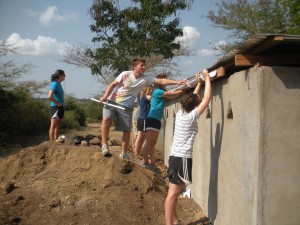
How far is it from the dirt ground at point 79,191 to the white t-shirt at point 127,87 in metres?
1.12

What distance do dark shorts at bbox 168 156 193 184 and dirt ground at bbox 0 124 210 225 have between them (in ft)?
3.51

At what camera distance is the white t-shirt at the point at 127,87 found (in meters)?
6.18

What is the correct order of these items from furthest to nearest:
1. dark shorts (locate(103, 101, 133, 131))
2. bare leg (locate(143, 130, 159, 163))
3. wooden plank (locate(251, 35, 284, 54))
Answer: bare leg (locate(143, 130, 159, 163)) < dark shorts (locate(103, 101, 133, 131)) < wooden plank (locate(251, 35, 284, 54))

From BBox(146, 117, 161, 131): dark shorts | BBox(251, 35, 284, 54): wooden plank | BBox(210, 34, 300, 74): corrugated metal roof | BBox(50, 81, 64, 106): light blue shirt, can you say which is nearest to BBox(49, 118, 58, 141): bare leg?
BBox(50, 81, 64, 106): light blue shirt

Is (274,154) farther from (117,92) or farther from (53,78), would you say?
(53,78)

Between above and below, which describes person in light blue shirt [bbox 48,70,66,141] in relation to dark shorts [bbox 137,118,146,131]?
above

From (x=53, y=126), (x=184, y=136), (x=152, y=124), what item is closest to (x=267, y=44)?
(x=184, y=136)

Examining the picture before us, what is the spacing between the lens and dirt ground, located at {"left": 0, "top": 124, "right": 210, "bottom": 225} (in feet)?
16.9

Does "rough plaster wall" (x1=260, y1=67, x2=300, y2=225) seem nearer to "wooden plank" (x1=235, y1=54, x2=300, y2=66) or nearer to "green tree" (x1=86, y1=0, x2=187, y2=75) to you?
"wooden plank" (x1=235, y1=54, x2=300, y2=66)

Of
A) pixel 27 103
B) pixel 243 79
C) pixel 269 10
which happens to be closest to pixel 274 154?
pixel 243 79

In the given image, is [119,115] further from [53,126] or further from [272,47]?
[272,47]

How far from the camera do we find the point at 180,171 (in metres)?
4.54

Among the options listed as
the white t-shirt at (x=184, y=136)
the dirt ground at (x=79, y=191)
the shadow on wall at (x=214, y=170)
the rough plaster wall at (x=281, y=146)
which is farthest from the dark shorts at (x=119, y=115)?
the rough plaster wall at (x=281, y=146)

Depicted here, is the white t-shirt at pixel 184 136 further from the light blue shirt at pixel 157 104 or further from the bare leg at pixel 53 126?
the bare leg at pixel 53 126
